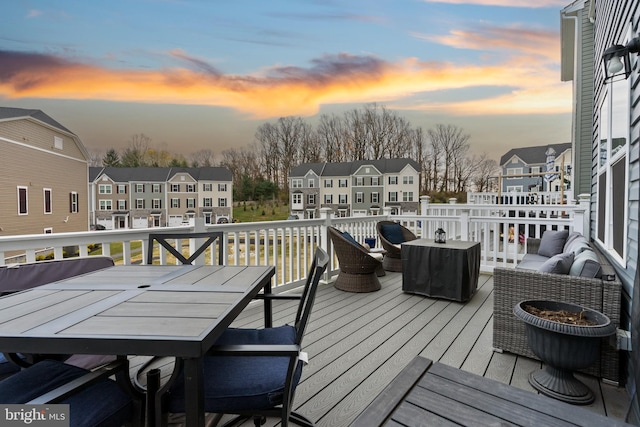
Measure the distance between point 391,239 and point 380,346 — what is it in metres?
3.08

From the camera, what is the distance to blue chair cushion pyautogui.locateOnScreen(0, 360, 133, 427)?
116 cm

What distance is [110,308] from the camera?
142 cm

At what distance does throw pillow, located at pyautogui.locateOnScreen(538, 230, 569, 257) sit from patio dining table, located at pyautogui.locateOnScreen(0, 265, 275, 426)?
4.34 metres

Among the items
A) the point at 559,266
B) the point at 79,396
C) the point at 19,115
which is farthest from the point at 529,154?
the point at 19,115

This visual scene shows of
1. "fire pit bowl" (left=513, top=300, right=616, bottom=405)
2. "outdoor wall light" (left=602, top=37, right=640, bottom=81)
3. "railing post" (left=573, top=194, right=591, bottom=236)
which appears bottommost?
"fire pit bowl" (left=513, top=300, right=616, bottom=405)

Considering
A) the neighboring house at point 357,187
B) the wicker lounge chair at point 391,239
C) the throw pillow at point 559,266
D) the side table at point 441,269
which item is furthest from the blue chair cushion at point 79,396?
the neighboring house at point 357,187

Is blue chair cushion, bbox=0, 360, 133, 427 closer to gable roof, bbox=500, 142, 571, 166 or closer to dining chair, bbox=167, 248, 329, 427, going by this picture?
dining chair, bbox=167, 248, 329, 427

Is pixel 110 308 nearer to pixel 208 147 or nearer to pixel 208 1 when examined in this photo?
pixel 208 1

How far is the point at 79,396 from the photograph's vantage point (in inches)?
49.5

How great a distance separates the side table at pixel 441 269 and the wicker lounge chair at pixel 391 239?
1.14 metres

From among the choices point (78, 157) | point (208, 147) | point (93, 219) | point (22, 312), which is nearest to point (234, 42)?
point (208, 147)

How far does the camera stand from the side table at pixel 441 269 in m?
4.00

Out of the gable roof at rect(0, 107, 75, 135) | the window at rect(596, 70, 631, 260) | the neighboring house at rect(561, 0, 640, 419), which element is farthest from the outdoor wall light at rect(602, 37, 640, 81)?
the gable roof at rect(0, 107, 75, 135)

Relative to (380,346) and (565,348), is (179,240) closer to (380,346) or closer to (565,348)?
(380,346)
